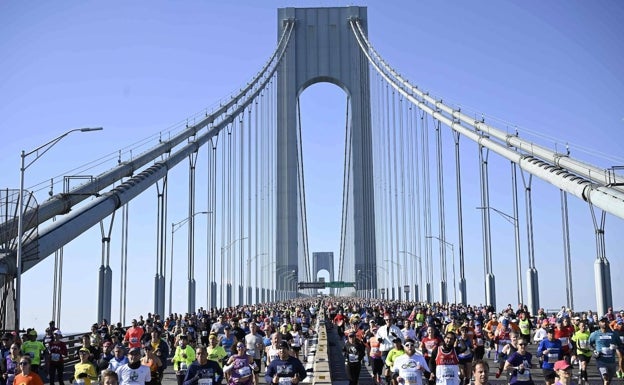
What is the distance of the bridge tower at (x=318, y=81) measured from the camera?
99562 mm

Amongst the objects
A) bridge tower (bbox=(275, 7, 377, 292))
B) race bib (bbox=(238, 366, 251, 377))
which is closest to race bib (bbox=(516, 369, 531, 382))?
race bib (bbox=(238, 366, 251, 377))

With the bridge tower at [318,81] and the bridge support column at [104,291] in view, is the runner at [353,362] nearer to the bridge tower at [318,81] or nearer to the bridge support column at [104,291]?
the bridge support column at [104,291]

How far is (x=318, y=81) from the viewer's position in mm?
105000

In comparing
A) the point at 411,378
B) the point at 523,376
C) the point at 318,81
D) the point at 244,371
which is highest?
the point at 318,81

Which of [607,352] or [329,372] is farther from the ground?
[607,352]

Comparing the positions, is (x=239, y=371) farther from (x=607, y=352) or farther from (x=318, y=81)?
(x=318, y=81)

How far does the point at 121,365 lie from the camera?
454 inches

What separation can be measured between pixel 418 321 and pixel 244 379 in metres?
20.2

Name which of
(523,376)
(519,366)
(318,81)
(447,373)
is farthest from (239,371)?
(318,81)

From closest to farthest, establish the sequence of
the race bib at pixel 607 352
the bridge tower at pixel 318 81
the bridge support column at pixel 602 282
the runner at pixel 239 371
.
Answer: the runner at pixel 239 371, the race bib at pixel 607 352, the bridge support column at pixel 602 282, the bridge tower at pixel 318 81

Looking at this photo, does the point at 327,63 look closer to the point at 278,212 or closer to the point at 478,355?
the point at 278,212

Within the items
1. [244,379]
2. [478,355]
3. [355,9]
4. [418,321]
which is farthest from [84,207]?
[355,9]

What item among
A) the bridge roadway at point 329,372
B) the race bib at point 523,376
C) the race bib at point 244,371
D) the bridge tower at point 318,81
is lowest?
the bridge roadway at point 329,372

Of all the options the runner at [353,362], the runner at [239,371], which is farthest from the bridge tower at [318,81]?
the runner at [239,371]
